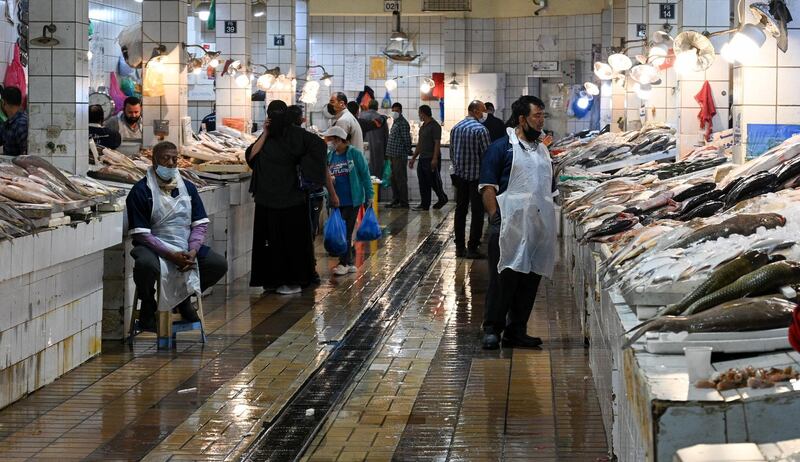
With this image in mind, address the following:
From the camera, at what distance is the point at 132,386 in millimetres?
8641

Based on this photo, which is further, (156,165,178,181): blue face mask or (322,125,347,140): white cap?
(322,125,347,140): white cap

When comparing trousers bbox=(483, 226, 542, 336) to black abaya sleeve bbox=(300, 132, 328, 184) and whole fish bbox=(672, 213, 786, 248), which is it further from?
whole fish bbox=(672, 213, 786, 248)

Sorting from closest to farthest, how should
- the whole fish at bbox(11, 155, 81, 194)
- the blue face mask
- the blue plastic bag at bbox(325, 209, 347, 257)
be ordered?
the whole fish at bbox(11, 155, 81, 194)
the blue face mask
the blue plastic bag at bbox(325, 209, 347, 257)

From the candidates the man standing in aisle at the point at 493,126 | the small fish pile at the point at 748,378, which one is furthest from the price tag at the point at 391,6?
the small fish pile at the point at 748,378

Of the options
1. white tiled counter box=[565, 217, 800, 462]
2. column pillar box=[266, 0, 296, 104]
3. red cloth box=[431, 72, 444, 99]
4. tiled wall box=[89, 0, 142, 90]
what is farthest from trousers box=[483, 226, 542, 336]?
red cloth box=[431, 72, 444, 99]

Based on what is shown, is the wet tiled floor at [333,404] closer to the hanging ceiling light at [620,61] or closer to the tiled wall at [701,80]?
the tiled wall at [701,80]

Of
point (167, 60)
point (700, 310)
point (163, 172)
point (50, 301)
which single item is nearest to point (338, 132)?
point (167, 60)

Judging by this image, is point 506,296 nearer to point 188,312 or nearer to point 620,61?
point 188,312

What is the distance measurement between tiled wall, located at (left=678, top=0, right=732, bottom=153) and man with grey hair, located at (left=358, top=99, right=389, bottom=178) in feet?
31.5

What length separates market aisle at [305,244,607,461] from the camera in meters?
7.05

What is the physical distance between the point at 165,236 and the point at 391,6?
21362 mm

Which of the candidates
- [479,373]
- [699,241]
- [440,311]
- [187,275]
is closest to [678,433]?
[699,241]

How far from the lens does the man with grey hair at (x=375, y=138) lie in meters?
23.4

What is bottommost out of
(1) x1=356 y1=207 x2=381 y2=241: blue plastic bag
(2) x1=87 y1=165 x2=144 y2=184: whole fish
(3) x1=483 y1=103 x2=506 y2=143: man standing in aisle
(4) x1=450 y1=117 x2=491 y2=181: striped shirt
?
(1) x1=356 y1=207 x2=381 y2=241: blue plastic bag
